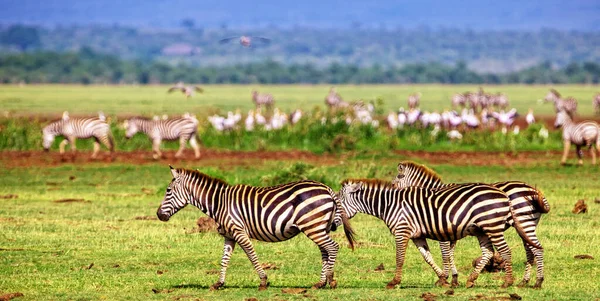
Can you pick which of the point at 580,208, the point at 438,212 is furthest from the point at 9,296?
the point at 580,208

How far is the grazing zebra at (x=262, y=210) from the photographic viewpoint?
11328 millimetres

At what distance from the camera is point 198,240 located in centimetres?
1568

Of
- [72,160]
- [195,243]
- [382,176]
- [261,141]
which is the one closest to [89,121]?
[72,160]

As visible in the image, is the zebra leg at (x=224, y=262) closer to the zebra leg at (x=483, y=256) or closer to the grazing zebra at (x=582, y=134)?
the zebra leg at (x=483, y=256)

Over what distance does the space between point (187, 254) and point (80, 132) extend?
1522 centimetres

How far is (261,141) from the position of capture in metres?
30.4

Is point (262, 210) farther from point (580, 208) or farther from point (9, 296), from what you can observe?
point (580, 208)

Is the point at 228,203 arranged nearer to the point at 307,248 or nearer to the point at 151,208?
the point at 307,248

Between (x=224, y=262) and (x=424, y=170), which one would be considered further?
(x=424, y=170)

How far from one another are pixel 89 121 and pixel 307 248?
49.3ft

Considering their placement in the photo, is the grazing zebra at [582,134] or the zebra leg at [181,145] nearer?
the grazing zebra at [582,134]

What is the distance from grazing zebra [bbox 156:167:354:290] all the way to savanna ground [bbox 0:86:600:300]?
18.4 inches

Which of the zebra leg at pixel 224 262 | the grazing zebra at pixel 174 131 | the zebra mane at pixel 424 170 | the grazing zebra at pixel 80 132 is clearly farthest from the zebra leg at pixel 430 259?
the grazing zebra at pixel 80 132

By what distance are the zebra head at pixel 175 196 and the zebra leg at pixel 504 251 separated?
332 cm
